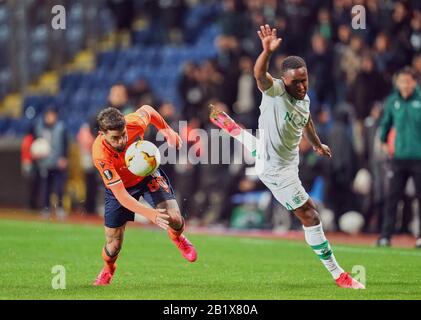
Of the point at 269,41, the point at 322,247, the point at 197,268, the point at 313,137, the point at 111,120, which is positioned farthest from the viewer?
the point at 197,268

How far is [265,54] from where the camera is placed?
9.77 metres

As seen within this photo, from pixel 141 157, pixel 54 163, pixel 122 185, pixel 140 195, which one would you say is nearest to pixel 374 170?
pixel 54 163

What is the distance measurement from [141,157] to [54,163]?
36.4 ft

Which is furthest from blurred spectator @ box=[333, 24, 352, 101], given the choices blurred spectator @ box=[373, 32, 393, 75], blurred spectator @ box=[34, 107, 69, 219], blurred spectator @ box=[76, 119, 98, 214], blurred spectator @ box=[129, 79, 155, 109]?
blurred spectator @ box=[34, 107, 69, 219]

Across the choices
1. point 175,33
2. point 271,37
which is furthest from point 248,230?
point 271,37

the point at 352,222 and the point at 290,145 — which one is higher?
the point at 290,145

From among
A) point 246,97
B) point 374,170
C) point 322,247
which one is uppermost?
point 246,97

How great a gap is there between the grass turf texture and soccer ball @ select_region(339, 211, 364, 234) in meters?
1.59

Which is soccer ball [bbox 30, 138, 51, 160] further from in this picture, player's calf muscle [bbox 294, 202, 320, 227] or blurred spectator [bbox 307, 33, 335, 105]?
player's calf muscle [bbox 294, 202, 320, 227]

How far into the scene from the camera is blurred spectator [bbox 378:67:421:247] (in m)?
15.3

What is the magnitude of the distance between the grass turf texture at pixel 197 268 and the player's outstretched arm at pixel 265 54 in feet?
6.43

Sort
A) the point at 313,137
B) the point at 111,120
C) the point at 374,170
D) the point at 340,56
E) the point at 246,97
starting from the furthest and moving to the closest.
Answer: the point at 246,97, the point at 340,56, the point at 374,170, the point at 313,137, the point at 111,120

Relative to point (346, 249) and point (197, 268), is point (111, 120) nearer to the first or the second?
point (197, 268)

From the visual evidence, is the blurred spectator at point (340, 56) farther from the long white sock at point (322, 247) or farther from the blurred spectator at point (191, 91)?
the long white sock at point (322, 247)
